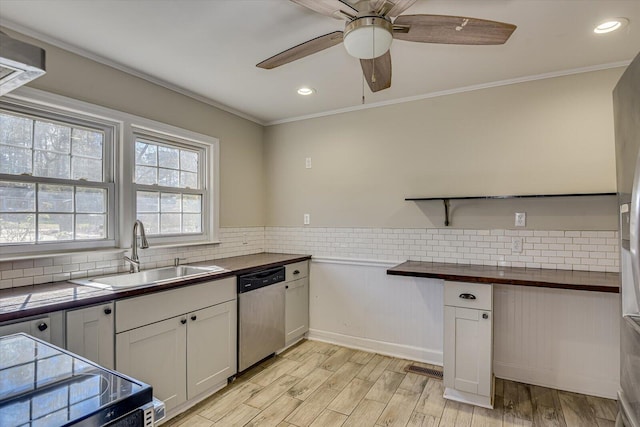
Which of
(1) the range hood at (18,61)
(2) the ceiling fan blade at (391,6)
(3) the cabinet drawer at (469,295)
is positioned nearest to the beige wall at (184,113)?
(1) the range hood at (18,61)

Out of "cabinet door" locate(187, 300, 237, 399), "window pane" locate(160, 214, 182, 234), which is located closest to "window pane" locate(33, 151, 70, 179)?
"window pane" locate(160, 214, 182, 234)

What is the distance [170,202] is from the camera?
3010 millimetres

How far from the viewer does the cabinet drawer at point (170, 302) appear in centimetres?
195

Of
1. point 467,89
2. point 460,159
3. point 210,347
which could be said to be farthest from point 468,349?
point 467,89

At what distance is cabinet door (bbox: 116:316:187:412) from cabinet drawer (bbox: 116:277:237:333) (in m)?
0.05

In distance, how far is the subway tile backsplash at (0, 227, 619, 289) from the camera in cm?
221

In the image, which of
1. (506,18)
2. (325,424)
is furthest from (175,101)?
(325,424)

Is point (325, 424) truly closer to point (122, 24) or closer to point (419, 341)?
point (419, 341)

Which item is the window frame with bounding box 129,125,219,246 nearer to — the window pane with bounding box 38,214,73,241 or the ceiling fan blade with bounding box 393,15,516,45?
the window pane with bounding box 38,214,73,241

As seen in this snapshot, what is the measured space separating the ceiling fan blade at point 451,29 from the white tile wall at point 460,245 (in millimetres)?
1641

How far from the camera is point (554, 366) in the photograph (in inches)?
103

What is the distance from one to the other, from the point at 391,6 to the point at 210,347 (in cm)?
237

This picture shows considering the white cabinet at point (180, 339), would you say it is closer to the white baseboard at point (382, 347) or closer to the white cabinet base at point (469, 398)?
the white baseboard at point (382, 347)

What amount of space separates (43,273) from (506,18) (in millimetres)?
3088
